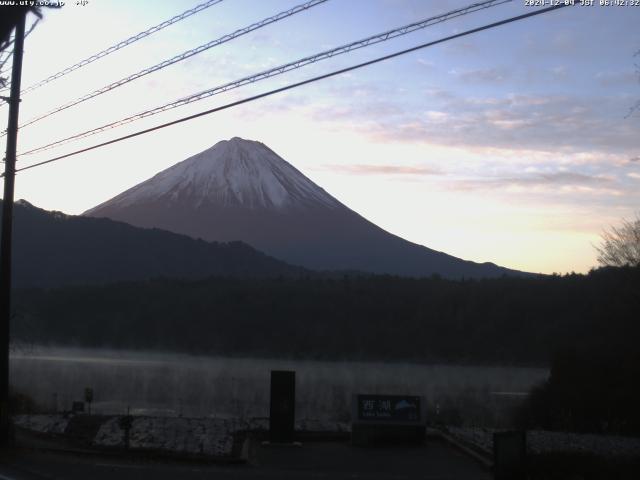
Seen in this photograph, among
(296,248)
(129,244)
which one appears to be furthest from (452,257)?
(129,244)

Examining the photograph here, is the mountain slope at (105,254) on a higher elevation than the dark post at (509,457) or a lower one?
higher

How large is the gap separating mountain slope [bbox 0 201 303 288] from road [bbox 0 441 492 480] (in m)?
96.1

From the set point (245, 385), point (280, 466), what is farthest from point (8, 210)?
point (245, 385)

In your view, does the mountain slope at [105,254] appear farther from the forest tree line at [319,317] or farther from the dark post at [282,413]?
the dark post at [282,413]

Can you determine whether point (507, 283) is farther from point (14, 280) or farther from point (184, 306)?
point (14, 280)

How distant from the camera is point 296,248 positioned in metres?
166

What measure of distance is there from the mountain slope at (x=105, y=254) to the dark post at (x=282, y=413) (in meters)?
95.2

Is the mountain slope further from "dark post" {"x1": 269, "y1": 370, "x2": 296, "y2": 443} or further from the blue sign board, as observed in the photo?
the blue sign board

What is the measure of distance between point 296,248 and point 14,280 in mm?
66502

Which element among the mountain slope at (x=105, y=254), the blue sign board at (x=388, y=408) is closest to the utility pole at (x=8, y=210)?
the blue sign board at (x=388, y=408)

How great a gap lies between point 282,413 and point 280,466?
259 centimetres

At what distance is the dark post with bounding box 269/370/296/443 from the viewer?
21.5 metres

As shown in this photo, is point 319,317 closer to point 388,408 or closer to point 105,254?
point 105,254

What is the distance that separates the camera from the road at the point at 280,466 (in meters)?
17.3
